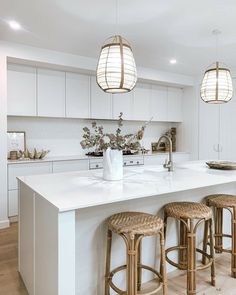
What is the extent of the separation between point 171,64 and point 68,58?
1.79m

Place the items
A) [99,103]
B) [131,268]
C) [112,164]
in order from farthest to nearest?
[99,103] < [112,164] < [131,268]

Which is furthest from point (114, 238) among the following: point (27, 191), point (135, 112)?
point (135, 112)

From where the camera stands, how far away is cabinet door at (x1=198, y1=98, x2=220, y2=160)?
16.6ft

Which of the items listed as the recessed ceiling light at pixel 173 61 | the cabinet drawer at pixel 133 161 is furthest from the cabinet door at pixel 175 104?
the cabinet drawer at pixel 133 161

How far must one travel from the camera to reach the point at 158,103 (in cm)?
531

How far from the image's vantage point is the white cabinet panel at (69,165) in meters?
3.88

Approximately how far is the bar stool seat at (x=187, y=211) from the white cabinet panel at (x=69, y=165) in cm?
219

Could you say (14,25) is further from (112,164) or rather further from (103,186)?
(103,186)

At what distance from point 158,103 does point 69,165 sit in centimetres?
240

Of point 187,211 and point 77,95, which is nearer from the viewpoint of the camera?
point 187,211

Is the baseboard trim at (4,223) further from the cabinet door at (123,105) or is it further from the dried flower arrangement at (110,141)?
the cabinet door at (123,105)

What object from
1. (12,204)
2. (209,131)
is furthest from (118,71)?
(209,131)

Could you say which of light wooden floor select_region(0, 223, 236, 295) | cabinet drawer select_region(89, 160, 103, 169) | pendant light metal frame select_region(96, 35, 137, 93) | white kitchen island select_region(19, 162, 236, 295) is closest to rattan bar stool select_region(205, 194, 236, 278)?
light wooden floor select_region(0, 223, 236, 295)

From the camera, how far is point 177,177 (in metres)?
2.26
